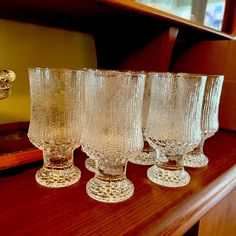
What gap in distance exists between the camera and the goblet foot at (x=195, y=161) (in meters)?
0.54

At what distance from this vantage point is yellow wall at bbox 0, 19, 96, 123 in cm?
63

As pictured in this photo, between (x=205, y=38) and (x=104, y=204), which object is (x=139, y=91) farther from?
(x=205, y=38)

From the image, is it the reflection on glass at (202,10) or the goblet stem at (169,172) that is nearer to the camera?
the goblet stem at (169,172)

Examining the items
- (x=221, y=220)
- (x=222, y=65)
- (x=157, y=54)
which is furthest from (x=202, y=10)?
(x=221, y=220)

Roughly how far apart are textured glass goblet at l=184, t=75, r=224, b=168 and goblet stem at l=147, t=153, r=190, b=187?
73mm

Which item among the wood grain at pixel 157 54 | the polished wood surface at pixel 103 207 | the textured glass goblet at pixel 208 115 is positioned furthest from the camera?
the wood grain at pixel 157 54

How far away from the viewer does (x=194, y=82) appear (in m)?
0.43

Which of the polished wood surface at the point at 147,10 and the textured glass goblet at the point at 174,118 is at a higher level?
the polished wood surface at the point at 147,10

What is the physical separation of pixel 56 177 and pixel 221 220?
31 cm

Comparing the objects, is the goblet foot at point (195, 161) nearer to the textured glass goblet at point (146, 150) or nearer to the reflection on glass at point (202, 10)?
the textured glass goblet at point (146, 150)


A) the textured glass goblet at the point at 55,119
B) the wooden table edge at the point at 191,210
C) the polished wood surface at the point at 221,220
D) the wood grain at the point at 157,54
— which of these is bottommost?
the polished wood surface at the point at 221,220

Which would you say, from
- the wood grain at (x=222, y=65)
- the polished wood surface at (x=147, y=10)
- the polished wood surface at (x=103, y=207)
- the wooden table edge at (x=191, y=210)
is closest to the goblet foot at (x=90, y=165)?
the polished wood surface at (x=103, y=207)

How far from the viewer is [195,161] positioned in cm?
55

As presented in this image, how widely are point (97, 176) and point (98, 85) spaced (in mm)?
141
